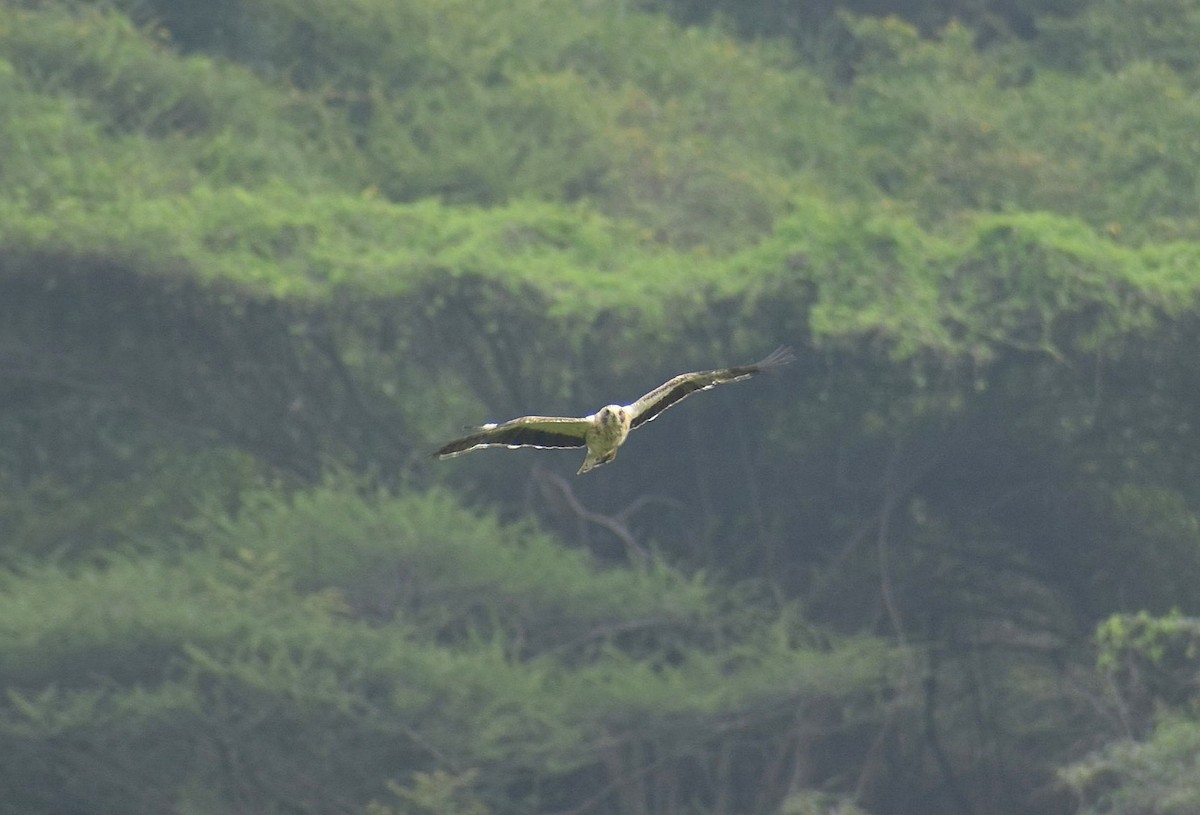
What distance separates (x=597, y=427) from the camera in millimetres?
7461

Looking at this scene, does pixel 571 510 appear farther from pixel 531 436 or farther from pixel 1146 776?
pixel 531 436

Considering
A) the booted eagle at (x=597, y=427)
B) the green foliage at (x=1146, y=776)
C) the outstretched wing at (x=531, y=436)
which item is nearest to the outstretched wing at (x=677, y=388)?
the booted eagle at (x=597, y=427)

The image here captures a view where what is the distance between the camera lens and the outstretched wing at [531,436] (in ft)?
24.3

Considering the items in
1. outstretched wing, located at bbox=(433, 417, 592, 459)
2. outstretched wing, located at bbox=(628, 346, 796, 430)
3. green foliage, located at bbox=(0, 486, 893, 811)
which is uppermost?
outstretched wing, located at bbox=(628, 346, 796, 430)

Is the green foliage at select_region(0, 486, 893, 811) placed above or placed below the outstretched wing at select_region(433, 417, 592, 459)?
below

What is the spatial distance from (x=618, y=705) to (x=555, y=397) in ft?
8.44

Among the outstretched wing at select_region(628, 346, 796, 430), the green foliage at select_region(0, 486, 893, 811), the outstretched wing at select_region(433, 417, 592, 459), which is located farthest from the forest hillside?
the outstretched wing at select_region(433, 417, 592, 459)

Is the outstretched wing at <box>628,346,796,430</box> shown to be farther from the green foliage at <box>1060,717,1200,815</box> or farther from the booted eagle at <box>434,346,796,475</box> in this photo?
the green foliage at <box>1060,717,1200,815</box>

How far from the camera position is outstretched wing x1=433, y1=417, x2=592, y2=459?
24.3ft

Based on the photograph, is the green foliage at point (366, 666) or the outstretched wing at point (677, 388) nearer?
the outstretched wing at point (677, 388)

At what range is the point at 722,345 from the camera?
19188mm

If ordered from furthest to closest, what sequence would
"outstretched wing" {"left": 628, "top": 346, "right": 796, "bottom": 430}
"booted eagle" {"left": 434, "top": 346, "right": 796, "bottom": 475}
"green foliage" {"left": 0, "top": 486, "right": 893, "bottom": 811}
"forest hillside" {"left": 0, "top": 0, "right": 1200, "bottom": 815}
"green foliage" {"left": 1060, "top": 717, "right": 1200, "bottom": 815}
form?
1. "forest hillside" {"left": 0, "top": 0, "right": 1200, "bottom": 815}
2. "green foliage" {"left": 0, "top": 486, "right": 893, "bottom": 811}
3. "green foliage" {"left": 1060, "top": 717, "right": 1200, "bottom": 815}
4. "outstretched wing" {"left": 628, "top": 346, "right": 796, "bottom": 430}
5. "booted eagle" {"left": 434, "top": 346, "right": 796, "bottom": 475}

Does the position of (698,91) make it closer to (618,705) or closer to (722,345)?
(722,345)

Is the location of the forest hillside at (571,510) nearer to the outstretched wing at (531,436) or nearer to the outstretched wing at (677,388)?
the outstretched wing at (677,388)
